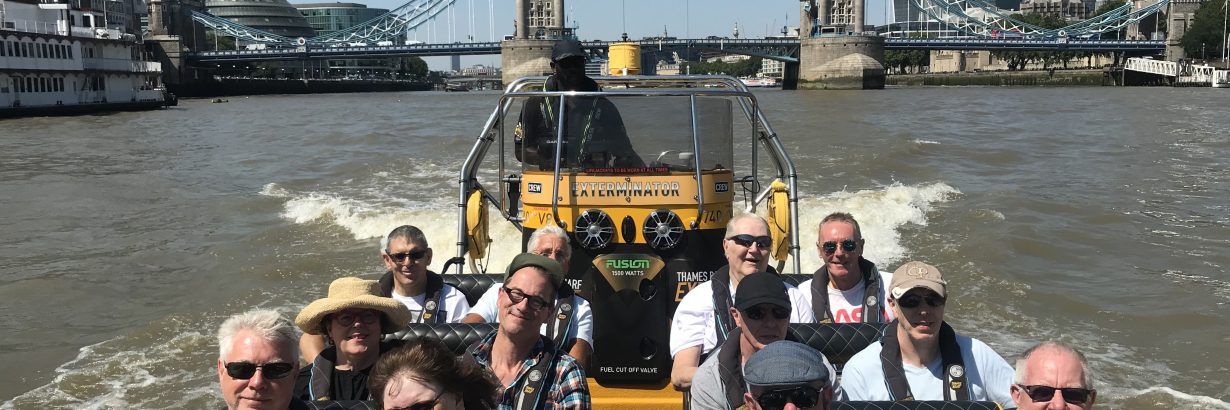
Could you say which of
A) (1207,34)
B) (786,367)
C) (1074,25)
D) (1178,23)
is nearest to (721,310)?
(786,367)

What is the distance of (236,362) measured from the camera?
3.32 meters

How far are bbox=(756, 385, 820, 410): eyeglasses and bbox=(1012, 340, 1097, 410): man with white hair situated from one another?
767 millimetres

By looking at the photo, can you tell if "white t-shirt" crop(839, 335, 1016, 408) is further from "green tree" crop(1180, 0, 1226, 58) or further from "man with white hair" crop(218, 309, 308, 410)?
"green tree" crop(1180, 0, 1226, 58)

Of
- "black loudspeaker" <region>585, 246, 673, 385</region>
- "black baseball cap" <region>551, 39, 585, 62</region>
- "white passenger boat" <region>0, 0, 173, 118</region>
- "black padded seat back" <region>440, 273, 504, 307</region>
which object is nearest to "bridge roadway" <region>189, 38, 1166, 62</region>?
"white passenger boat" <region>0, 0, 173, 118</region>

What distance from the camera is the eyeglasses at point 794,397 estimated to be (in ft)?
9.86

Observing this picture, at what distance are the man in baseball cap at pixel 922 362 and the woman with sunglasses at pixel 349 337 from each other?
1632 mm

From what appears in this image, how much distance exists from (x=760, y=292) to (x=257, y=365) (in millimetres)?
1571

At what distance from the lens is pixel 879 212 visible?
1794 cm

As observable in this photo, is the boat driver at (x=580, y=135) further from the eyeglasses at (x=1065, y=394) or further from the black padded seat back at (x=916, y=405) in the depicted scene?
the eyeglasses at (x=1065, y=394)

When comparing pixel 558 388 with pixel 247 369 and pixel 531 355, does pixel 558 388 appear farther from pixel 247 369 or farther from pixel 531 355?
pixel 247 369

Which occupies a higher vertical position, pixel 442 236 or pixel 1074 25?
pixel 1074 25

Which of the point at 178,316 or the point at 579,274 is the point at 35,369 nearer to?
the point at 178,316

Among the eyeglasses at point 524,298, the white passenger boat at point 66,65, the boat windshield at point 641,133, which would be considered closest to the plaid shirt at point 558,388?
the eyeglasses at point 524,298

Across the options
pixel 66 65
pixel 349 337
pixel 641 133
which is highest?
pixel 66 65
